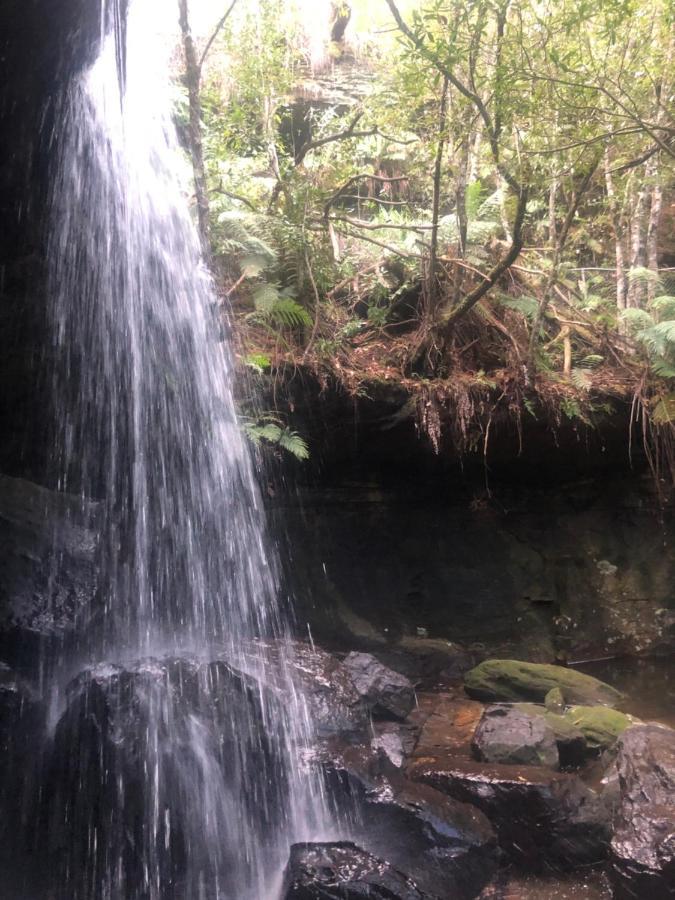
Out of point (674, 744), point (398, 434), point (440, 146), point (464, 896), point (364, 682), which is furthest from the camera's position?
point (398, 434)

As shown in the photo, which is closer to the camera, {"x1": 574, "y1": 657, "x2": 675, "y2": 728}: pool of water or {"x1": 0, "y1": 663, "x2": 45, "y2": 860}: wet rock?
{"x1": 0, "y1": 663, "x2": 45, "y2": 860}: wet rock

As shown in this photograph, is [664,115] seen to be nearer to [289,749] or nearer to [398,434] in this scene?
[398,434]

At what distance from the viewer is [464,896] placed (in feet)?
10.7

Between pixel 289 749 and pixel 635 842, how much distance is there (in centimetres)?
210

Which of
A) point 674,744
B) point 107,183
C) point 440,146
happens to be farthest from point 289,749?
point 440,146

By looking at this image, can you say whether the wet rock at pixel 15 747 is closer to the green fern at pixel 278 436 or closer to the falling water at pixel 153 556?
the falling water at pixel 153 556

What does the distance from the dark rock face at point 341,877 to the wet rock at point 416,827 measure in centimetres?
19

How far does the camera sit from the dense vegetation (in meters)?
5.21

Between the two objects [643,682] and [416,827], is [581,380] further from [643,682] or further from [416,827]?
[416,827]

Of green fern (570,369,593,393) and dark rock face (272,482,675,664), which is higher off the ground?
green fern (570,369,593,393)

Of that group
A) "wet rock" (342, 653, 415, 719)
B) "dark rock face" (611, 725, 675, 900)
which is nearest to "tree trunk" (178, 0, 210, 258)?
"wet rock" (342, 653, 415, 719)

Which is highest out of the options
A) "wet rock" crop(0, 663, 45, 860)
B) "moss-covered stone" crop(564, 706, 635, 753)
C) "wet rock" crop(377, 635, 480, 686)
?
"wet rock" crop(0, 663, 45, 860)

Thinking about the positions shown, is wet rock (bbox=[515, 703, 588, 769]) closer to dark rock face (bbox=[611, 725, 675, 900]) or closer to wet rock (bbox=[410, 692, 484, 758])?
dark rock face (bbox=[611, 725, 675, 900])

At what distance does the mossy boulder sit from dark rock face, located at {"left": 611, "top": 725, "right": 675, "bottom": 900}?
1190 millimetres
